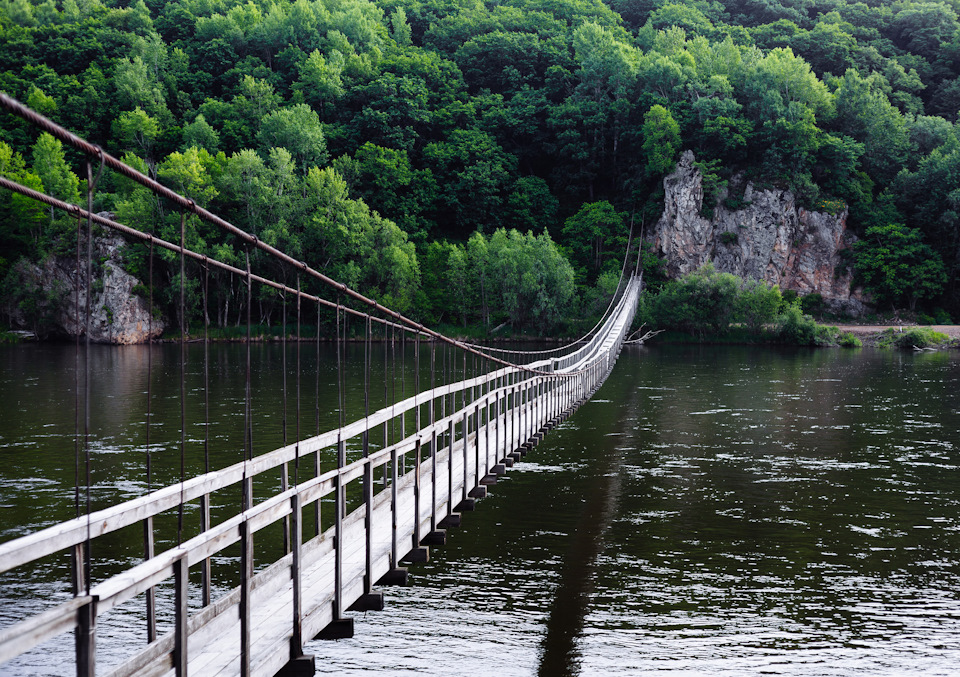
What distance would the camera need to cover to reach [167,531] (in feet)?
45.0

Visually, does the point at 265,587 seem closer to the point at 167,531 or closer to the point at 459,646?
the point at 459,646

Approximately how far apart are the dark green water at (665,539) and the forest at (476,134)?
29207 mm

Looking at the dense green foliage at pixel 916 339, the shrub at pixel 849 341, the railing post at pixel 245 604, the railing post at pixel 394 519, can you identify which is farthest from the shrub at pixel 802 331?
the railing post at pixel 245 604

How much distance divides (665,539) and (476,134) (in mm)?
62053

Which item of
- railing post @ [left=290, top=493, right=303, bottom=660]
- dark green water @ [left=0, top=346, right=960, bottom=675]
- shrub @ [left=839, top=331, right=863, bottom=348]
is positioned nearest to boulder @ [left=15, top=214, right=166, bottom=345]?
dark green water @ [left=0, top=346, right=960, bottom=675]

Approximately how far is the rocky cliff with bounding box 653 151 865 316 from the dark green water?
34.8m

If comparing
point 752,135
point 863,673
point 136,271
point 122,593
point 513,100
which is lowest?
point 863,673

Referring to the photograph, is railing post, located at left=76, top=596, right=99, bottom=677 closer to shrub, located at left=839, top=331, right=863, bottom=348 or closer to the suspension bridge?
the suspension bridge

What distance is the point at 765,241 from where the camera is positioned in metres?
62.8

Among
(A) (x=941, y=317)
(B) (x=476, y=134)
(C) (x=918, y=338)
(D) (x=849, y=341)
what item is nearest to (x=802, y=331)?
(D) (x=849, y=341)

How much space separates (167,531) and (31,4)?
3434 inches

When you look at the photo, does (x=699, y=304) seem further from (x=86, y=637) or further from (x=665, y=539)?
(x=86, y=637)

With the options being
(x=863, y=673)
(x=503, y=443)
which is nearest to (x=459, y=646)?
(x=503, y=443)

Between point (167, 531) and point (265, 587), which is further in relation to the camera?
point (167, 531)
